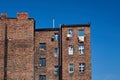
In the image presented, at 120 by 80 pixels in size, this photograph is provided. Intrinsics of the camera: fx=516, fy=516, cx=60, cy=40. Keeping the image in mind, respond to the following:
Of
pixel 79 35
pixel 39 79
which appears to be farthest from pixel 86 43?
pixel 39 79

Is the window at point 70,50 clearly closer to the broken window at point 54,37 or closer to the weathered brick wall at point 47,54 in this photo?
the weathered brick wall at point 47,54

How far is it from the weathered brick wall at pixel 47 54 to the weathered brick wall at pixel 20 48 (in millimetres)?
1496

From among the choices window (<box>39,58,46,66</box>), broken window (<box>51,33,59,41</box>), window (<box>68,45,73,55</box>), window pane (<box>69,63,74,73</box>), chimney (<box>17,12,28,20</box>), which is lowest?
window pane (<box>69,63,74,73</box>)

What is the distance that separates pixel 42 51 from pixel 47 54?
125 cm

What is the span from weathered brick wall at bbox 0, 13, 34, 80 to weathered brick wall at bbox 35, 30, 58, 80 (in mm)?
1496

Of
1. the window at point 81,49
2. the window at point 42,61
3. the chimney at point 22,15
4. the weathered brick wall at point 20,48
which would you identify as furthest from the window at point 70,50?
the chimney at point 22,15

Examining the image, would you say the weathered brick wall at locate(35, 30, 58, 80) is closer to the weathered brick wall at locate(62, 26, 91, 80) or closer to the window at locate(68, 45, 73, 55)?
the weathered brick wall at locate(62, 26, 91, 80)

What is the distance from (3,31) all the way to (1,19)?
267 centimetres

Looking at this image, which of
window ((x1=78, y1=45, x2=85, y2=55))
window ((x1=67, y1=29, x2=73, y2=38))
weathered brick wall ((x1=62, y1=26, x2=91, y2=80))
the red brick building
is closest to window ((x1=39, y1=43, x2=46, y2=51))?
the red brick building

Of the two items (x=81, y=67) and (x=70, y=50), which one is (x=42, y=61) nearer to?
(x=70, y=50)

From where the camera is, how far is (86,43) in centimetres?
10506

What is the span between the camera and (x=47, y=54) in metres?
106

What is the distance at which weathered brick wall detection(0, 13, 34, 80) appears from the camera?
345ft

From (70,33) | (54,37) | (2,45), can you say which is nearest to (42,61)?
(54,37)
